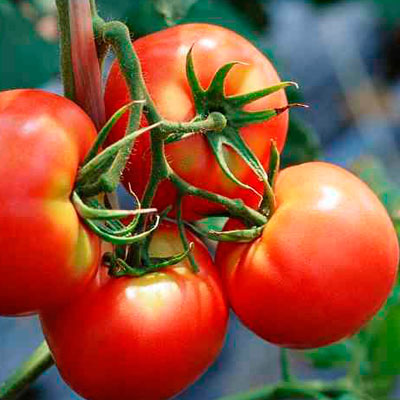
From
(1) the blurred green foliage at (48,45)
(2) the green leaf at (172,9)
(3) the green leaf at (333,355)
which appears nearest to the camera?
(2) the green leaf at (172,9)

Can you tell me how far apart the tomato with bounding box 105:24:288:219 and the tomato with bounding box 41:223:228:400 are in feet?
0.21

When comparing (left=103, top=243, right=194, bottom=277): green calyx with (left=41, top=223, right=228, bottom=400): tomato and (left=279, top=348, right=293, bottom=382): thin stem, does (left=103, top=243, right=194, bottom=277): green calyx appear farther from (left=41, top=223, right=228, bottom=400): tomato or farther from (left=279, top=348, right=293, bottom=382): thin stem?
(left=279, top=348, right=293, bottom=382): thin stem

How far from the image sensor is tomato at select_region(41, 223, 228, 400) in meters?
0.63

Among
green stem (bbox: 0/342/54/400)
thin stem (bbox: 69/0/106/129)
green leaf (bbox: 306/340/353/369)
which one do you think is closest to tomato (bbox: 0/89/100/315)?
thin stem (bbox: 69/0/106/129)

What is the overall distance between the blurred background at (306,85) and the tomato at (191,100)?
21 cm

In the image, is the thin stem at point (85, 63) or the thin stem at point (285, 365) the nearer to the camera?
the thin stem at point (85, 63)

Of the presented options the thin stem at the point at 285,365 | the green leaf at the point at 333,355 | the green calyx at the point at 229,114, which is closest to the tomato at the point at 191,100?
the green calyx at the point at 229,114

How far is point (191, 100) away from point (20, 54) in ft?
1.47

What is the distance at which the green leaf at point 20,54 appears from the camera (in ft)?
3.34

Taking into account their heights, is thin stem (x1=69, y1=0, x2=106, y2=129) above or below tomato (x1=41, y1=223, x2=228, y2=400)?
above

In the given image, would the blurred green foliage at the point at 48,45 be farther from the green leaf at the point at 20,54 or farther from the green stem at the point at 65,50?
the green stem at the point at 65,50

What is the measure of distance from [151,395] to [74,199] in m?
0.17

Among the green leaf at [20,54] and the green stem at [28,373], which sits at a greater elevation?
the green leaf at [20,54]

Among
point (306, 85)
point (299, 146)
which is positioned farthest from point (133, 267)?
point (306, 85)
